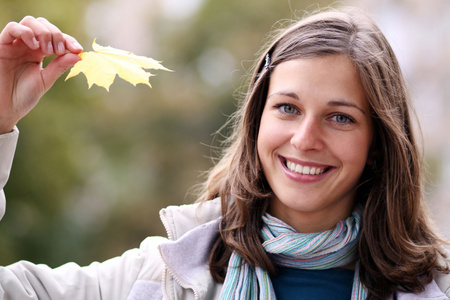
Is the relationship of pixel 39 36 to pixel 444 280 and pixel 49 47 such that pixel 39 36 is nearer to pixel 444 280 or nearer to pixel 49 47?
pixel 49 47

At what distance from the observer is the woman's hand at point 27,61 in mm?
2043

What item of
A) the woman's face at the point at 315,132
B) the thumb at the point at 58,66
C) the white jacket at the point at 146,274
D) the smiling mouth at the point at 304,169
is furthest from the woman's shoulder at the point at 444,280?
the thumb at the point at 58,66

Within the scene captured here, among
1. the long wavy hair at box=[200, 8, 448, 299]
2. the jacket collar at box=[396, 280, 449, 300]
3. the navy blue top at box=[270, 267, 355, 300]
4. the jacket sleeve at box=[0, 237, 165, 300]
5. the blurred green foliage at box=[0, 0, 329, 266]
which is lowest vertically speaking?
the blurred green foliage at box=[0, 0, 329, 266]

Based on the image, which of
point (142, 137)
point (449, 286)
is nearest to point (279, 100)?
point (449, 286)

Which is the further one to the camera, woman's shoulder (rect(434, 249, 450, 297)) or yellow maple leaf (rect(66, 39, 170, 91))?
woman's shoulder (rect(434, 249, 450, 297))

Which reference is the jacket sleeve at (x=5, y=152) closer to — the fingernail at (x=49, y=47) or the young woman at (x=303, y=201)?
the young woman at (x=303, y=201)

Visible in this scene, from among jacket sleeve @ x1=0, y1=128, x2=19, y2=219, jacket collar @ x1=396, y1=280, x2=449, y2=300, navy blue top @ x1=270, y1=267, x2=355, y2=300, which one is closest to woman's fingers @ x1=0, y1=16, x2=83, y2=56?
jacket sleeve @ x1=0, y1=128, x2=19, y2=219

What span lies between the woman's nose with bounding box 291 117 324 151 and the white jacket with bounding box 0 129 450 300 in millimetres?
504

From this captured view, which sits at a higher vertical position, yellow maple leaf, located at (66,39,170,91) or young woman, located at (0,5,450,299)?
yellow maple leaf, located at (66,39,170,91)

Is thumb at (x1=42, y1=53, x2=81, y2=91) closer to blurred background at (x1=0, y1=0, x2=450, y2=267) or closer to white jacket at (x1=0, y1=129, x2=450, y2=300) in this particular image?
white jacket at (x1=0, y1=129, x2=450, y2=300)

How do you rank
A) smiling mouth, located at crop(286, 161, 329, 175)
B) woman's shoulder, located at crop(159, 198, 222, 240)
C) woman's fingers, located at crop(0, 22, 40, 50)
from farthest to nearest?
1. woman's shoulder, located at crop(159, 198, 222, 240)
2. smiling mouth, located at crop(286, 161, 329, 175)
3. woman's fingers, located at crop(0, 22, 40, 50)

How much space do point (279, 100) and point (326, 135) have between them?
8.3 inches

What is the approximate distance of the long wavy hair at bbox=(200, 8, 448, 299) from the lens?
2.31 metres

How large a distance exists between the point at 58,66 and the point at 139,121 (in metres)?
12.7
